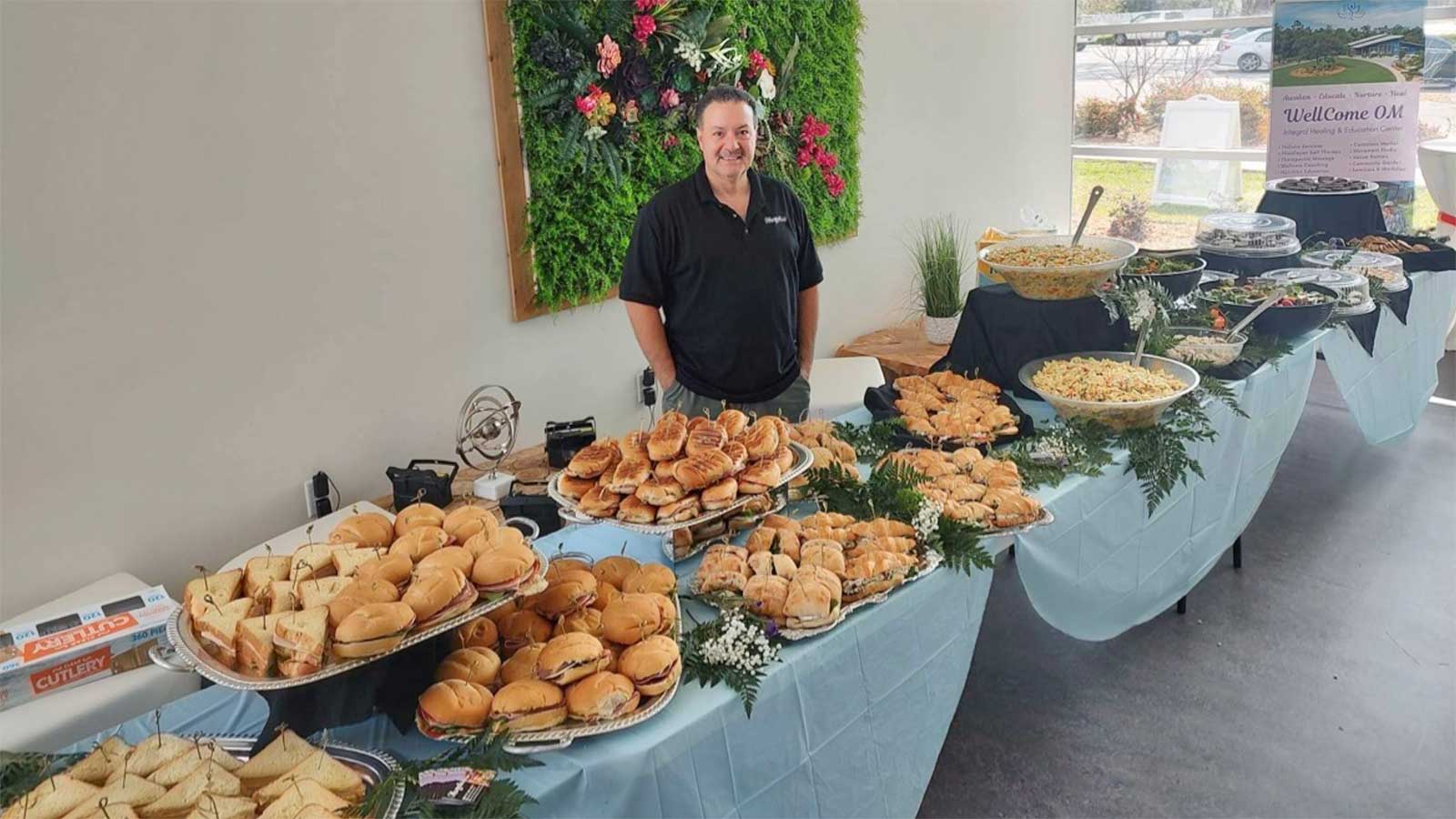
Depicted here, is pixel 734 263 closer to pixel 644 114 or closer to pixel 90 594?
pixel 644 114

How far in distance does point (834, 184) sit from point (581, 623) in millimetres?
3359

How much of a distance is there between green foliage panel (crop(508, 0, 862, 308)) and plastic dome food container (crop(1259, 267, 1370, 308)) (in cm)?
187

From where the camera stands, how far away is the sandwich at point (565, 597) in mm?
1570

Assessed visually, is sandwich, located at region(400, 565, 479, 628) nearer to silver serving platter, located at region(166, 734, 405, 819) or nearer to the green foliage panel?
silver serving platter, located at region(166, 734, 405, 819)

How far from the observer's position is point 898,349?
4.75m

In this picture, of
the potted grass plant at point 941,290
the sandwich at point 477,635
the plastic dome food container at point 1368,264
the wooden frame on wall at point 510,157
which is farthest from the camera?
the potted grass plant at point 941,290

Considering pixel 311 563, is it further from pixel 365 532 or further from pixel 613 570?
pixel 613 570

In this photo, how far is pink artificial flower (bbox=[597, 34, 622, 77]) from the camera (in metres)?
3.47

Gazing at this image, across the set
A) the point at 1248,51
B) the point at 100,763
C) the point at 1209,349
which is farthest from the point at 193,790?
the point at 1248,51

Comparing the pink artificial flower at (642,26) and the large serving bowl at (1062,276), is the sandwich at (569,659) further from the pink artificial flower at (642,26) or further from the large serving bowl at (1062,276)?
the pink artificial flower at (642,26)

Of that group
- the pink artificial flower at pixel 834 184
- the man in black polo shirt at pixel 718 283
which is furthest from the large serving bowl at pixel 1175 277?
the pink artificial flower at pixel 834 184

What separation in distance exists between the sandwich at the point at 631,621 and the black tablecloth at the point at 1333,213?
433 cm

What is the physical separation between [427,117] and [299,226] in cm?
→ 53

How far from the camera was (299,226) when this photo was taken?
291 cm
